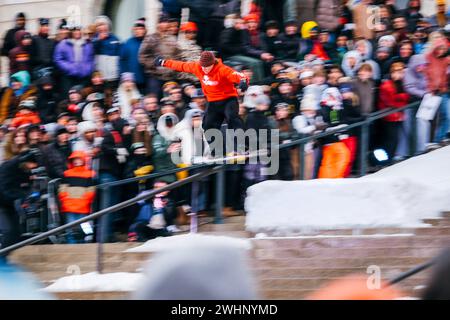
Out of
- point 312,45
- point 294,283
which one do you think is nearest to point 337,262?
point 294,283

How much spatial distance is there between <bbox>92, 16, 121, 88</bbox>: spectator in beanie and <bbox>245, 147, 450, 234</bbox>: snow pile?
4.89 m

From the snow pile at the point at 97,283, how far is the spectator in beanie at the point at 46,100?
4765 mm

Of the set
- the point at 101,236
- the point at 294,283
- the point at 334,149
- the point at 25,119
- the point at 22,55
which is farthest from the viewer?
the point at 22,55

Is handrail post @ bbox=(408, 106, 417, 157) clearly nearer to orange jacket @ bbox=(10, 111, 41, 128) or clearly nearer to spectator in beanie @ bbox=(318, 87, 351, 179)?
spectator in beanie @ bbox=(318, 87, 351, 179)

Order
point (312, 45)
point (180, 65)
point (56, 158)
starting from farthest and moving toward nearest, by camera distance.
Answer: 1. point (312, 45)
2. point (180, 65)
3. point (56, 158)

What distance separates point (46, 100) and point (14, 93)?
77 centimetres

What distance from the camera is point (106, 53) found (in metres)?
15.5

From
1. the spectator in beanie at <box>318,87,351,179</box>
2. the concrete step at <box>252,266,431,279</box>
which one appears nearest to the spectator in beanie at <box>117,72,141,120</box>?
Result: the spectator in beanie at <box>318,87,351,179</box>

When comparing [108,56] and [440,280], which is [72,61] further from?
[440,280]

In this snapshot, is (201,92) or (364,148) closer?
(364,148)

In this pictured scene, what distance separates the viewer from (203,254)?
3.22m

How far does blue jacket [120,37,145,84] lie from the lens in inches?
587

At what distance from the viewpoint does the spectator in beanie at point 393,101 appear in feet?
40.5

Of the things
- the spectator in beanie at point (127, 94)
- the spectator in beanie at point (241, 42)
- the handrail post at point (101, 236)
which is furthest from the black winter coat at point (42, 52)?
→ the handrail post at point (101, 236)
